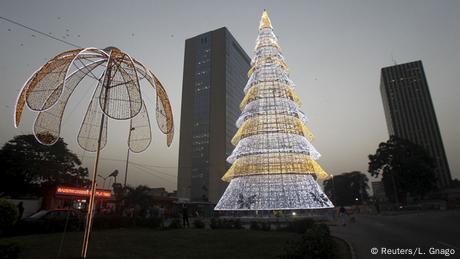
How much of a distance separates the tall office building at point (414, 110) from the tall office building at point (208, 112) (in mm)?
81305

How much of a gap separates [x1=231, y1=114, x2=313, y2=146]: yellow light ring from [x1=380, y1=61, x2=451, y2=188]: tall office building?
125 meters

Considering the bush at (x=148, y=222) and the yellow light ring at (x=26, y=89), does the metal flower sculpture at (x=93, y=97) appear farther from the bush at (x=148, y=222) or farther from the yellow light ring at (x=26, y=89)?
the bush at (x=148, y=222)

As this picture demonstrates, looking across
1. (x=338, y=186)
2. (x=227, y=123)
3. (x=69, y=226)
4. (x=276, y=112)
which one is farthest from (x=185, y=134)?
(x=69, y=226)

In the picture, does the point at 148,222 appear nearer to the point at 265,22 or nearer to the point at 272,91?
the point at 272,91

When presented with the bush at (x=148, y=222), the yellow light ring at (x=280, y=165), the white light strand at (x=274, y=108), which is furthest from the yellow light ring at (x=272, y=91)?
the bush at (x=148, y=222)

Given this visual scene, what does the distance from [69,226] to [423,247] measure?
20.0m

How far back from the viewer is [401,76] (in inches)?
5714

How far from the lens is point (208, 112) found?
115312 mm

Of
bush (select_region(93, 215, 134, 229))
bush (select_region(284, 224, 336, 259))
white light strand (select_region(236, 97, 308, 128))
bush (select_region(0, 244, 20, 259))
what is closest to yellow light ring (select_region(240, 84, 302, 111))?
white light strand (select_region(236, 97, 308, 128))

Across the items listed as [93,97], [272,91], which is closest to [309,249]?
[93,97]

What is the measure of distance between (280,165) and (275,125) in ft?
13.5

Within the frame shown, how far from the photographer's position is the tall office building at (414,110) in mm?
127250

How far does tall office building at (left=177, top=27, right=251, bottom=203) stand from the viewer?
109125 millimetres

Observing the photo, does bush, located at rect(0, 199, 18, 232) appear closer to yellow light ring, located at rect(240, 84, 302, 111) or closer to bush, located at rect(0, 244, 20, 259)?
bush, located at rect(0, 244, 20, 259)
